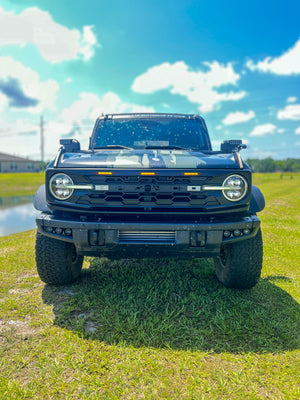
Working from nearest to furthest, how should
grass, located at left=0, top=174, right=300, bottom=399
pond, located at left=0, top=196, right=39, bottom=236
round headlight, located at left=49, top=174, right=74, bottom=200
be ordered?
grass, located at left=0, top=174, right=300, bottom=399, round headlight, located at left=49, top=174, right=74, bottom=200, pond, located at left=0, top=196, right=39, bottom=236

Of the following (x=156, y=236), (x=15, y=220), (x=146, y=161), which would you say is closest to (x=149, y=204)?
(x=156, y=236)

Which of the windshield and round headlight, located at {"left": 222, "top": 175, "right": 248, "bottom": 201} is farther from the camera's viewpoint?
the windshield

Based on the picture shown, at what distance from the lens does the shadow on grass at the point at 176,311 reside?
7.81 feet

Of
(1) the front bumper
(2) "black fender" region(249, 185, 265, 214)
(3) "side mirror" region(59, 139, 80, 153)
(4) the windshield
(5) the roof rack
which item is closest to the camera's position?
(1) the front bumper

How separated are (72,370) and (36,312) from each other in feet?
3.19

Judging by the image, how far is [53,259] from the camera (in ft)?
10.2

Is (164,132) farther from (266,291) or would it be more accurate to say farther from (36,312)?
(36,312)

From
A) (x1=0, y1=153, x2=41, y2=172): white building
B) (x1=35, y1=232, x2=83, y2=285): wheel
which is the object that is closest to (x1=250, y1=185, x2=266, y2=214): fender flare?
(x1=35, y1=232, x2=83, y2=285): wheel

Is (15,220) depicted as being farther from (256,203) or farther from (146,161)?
(256,203)

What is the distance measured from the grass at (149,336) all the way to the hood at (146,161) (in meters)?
1.30

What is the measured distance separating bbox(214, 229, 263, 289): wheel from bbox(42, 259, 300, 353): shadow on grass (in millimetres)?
200

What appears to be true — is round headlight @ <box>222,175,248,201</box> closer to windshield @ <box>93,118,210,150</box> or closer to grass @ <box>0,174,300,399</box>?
grass @ <box>0,174,300,399</box>

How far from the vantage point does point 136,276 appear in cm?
369

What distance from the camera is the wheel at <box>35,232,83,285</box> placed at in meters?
3.08
